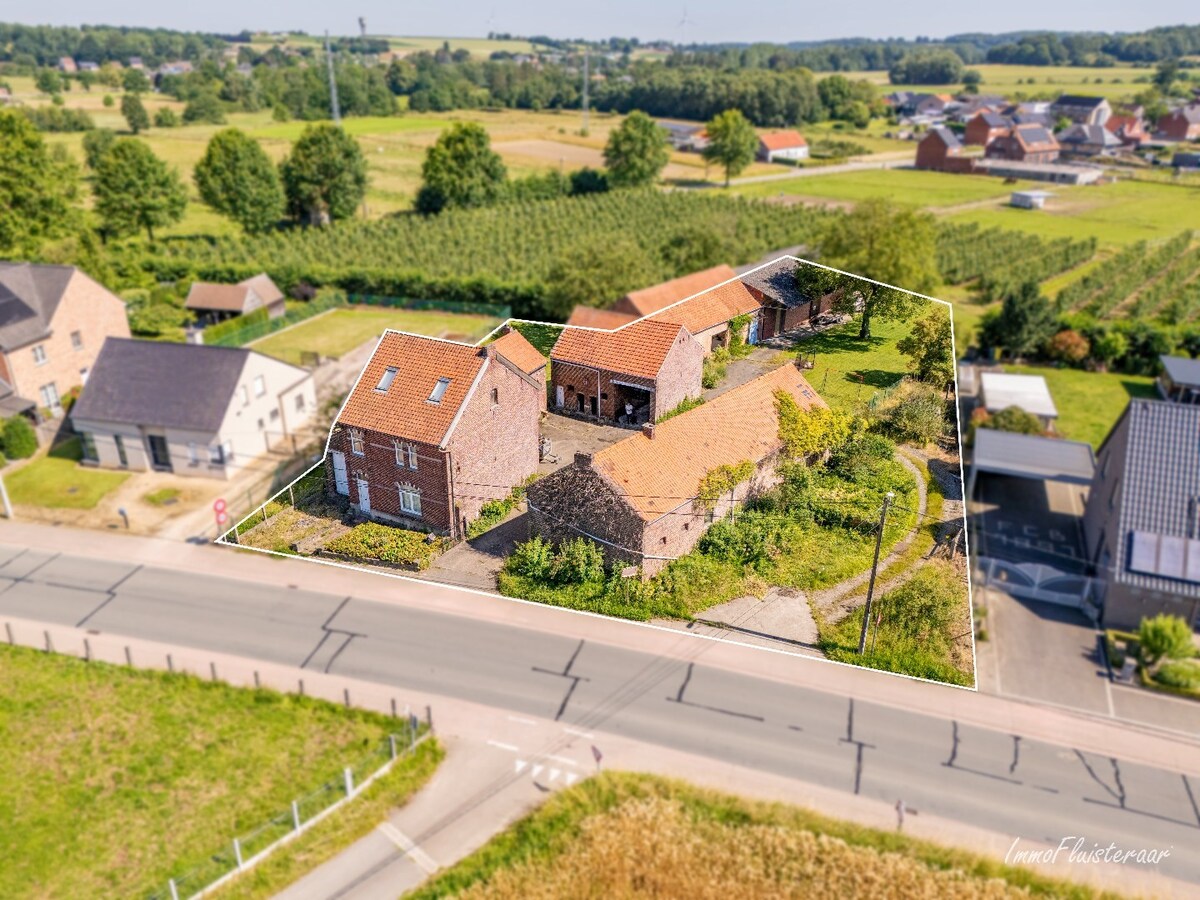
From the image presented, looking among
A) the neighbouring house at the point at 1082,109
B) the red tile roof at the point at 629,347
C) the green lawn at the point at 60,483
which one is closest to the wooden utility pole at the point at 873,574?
the red tile roof at the point at 629,347

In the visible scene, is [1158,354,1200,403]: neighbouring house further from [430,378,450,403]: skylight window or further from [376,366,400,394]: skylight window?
[376,366,400,394]: skylight window

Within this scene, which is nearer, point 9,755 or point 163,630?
point 9,755

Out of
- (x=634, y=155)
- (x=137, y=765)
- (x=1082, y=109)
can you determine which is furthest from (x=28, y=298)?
(x=1082, y=109)

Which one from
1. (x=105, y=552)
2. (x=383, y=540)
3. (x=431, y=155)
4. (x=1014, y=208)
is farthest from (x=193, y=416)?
(x=1014, y=208)

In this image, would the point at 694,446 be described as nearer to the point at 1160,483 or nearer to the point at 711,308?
the point at 711,308

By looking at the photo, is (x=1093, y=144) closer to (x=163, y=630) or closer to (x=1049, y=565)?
(x=1049, y=565)

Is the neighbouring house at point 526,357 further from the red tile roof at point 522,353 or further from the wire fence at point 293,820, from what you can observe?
the wire fence at point 293,820

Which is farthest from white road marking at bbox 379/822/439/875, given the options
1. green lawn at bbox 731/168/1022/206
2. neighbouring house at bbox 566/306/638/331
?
green lawn at bbox 731/168/1022/206
